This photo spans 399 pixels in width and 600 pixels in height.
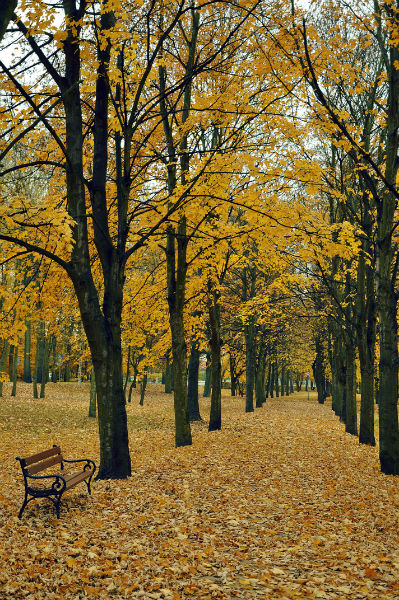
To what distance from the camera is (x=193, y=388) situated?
62.5 ft

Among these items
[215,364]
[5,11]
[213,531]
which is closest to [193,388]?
[215,364]

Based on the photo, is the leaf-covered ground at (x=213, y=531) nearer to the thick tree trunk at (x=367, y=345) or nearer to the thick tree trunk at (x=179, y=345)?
the thick tree trunk at (x=179, y=345)

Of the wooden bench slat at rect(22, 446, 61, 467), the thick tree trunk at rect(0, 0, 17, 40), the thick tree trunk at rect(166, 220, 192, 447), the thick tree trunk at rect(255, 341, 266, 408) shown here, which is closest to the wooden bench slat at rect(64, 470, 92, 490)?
the wooden bench slat at rect(22, 446, 61, 467)

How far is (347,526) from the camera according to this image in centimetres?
623

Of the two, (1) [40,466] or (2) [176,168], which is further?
(2) [176,168]

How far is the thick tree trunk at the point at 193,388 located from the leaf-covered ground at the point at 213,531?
7989mm

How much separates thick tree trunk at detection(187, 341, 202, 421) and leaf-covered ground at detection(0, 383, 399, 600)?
7989 millimetres

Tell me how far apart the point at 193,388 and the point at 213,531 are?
13166 mm

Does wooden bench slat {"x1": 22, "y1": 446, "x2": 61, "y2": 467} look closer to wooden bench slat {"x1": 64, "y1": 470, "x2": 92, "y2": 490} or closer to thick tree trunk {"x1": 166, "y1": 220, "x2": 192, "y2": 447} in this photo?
wooden bench slat {"x1": 64, "y1": 470, "x2": 92, "y2": 490}

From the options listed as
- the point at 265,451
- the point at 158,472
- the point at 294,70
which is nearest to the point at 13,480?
the point at 158,472

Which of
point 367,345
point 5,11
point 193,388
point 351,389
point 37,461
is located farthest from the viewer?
point 193,388

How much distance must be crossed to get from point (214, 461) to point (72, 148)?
6846 millimetres

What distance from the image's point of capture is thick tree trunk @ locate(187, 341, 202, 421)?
18.9 metres

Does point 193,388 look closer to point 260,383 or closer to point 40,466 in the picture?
point 260,383
